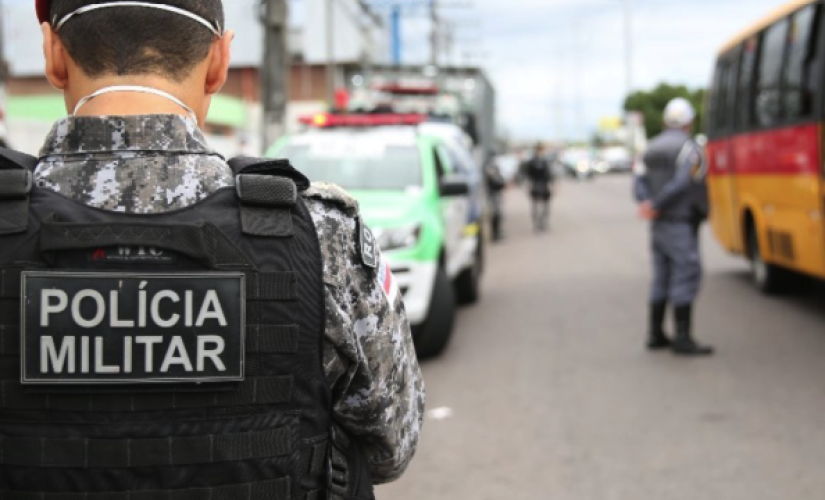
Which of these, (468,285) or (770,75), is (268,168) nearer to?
(468,285)

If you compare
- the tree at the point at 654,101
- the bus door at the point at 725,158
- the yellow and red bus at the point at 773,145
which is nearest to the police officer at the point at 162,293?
the yellow and red bus at the point at 773,145

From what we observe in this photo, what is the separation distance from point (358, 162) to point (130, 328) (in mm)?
7485

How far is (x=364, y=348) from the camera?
6.06 feet

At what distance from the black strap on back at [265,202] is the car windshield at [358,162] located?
7.03m

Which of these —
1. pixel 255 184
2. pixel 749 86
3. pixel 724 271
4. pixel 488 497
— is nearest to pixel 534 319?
pixel 749 86

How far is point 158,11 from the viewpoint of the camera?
172 centimetres

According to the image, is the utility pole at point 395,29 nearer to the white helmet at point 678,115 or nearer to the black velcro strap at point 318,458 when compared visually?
the white helmet at point 678,115

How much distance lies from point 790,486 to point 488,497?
1437 millimetres

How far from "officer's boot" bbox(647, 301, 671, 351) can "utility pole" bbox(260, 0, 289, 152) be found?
26.5 ft

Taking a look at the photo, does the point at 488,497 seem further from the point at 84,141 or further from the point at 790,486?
the point at 84,141

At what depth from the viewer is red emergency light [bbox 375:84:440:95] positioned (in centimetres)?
2105

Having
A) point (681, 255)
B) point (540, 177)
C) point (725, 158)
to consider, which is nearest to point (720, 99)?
point (725, 158)

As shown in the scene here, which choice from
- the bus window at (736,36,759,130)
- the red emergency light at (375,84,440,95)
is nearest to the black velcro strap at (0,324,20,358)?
the bus window at (736,36,759,130)

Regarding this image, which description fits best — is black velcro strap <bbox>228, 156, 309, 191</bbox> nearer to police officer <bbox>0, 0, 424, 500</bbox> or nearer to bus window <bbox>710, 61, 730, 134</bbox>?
police officer <bbox>0, 0, 424, 500</bbox>
